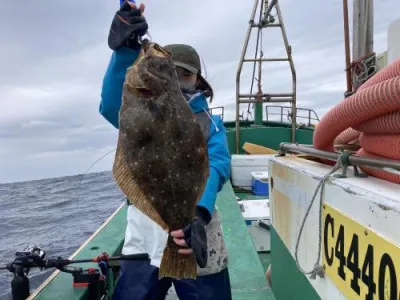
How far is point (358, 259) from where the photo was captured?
62.0 inches

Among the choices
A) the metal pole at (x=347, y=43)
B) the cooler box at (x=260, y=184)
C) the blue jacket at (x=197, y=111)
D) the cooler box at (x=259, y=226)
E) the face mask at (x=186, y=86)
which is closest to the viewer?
the blue jacket at (x=197, y=111)

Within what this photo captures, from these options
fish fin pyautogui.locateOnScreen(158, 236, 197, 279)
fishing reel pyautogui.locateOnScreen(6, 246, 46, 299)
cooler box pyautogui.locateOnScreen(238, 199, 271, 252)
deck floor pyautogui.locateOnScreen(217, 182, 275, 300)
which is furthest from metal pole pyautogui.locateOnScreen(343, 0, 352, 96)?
fishing reel pyautogui.locateOnScreen(6, 246, 46, 299)

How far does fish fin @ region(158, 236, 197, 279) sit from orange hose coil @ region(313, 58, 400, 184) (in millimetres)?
1017

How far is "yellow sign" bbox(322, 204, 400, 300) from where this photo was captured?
1.31 m

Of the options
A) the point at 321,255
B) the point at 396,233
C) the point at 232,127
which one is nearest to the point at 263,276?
the point at 321,255

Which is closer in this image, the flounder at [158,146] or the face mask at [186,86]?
the flounder at [158,146]

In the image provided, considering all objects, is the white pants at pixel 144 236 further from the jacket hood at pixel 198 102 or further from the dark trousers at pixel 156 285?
the jacket hood at pixel 198 102

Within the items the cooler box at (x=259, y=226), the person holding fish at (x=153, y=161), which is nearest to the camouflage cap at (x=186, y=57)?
the person holding fish at (x=153, y=161)

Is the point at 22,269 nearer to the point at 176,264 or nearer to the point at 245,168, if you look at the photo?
the point at 176,264

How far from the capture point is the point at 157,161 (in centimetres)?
194

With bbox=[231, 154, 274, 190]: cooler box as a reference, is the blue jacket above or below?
above

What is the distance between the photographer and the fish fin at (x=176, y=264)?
2.09 m

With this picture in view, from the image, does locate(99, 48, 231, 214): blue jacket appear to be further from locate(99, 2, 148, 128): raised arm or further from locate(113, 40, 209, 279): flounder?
locate(113, 40, 209, 279): flounder

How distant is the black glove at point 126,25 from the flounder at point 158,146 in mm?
97
